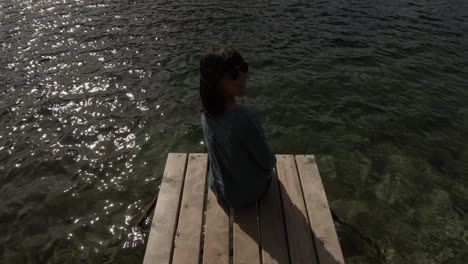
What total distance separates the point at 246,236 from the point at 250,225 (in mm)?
197

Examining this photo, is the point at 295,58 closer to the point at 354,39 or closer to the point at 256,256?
the point at 354,39

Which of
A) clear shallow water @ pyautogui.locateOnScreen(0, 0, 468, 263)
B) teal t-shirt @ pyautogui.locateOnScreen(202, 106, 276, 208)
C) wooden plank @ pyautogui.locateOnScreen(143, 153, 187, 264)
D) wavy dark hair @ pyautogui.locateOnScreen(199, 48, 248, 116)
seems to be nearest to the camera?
wavy dark hair @ pyautogui.locateOnScreen(199, 48, 248, 116)

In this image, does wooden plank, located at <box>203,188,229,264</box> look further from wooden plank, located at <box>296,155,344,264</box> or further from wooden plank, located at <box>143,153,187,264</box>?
wooden plank, located at <box>296,155,344,264</box>

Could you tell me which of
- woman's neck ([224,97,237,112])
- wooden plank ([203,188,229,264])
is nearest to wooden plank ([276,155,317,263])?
wooden plank ([203,188,229,264])

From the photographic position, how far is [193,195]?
220 inches

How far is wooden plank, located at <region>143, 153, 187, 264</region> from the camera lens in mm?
4648

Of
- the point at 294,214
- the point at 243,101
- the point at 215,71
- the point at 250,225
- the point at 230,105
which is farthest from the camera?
the point at 243,101

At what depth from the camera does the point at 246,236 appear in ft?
16.0

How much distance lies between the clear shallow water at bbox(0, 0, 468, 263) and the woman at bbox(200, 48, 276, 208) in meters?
2.55

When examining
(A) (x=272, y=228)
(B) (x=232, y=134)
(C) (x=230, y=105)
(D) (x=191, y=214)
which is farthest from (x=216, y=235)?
(C) (x=230, y=105)

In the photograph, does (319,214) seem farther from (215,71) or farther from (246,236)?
(215,71)

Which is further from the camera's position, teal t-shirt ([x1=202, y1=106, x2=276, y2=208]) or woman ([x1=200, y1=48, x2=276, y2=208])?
teal t-shirt ([x1=202, y1=106, x2=276, y2=208])

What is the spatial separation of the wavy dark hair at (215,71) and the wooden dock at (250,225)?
5.11 feet

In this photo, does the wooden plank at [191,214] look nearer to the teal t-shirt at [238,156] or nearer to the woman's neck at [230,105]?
the teal t-shirt at [238,156]
